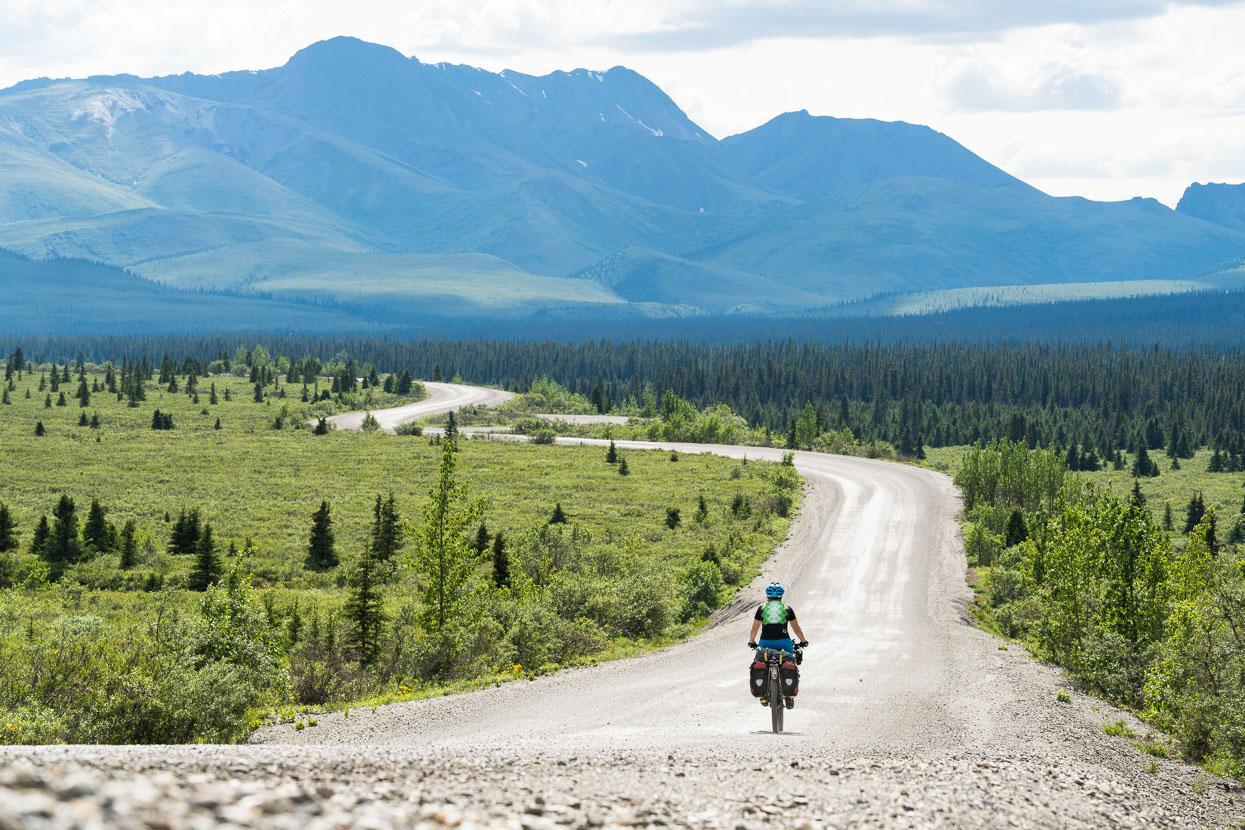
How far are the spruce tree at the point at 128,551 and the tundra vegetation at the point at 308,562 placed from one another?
131 mm

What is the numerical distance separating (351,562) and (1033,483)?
43550 mm

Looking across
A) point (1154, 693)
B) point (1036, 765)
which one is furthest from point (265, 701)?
point (1154, 693)

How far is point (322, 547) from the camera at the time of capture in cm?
5012

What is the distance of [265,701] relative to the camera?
21547 millimetres

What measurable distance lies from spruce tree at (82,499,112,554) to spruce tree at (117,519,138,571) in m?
1.19

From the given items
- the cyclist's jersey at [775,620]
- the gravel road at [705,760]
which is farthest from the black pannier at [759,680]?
the gravel road at [705,760]

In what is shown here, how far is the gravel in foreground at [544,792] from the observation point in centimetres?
761

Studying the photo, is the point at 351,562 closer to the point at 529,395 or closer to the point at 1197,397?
the point at 529,395

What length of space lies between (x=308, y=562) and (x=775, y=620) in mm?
36258

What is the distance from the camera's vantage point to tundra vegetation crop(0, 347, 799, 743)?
21250 millimetres

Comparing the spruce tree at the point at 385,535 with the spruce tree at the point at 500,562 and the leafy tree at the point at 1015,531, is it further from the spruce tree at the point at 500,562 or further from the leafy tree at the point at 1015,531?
the leafy tree at the point at 1015,531

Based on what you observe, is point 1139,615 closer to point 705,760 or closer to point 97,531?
point 705,760

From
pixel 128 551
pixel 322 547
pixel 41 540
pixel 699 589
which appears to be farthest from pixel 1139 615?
pixel 41 540

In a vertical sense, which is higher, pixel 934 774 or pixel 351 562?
pixel 934 774
